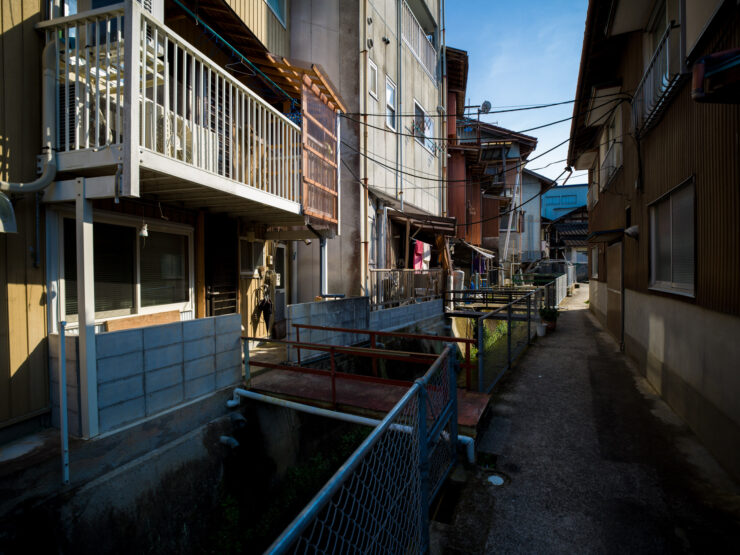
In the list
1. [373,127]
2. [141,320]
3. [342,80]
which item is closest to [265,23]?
[342,80]

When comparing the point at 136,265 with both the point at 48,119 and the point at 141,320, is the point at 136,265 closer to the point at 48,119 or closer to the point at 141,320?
the point at 141,320

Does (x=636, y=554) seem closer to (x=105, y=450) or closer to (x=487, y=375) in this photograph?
(x=487, y=375)

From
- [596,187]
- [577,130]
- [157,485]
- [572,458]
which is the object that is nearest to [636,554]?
[572,458]

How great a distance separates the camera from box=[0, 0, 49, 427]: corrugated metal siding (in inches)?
152

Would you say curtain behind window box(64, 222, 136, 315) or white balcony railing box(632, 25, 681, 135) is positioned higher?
white balcony railing box(632, 25, 681, 135)

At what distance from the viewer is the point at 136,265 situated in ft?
18.3

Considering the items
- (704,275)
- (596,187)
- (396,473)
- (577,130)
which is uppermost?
(577,130)

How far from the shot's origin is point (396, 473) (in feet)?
7.41

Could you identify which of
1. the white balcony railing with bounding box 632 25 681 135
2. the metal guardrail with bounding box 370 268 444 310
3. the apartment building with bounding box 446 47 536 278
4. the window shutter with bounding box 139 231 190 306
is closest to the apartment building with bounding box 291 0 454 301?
the metal guardrail with bounding box 370 268 444 310

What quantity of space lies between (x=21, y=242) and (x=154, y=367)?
6.27 feet

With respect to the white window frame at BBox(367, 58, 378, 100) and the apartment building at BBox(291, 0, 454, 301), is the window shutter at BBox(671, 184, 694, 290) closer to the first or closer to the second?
the apartment building at BBox(291, 0, 454, 301)

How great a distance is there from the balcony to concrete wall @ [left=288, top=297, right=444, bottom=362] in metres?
1.82

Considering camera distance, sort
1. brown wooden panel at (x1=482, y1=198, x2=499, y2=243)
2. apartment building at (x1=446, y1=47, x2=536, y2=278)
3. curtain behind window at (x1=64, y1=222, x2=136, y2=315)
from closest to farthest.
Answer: curtain behind window at (x1=64, y1=222, x2=136, y2=315), apartment building at (x1=446, y1=47, x2=536, y2=278), brown wooden panel at (x1=482, y1=198, x2=499, y2=243)

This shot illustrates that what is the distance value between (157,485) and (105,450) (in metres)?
0.64
